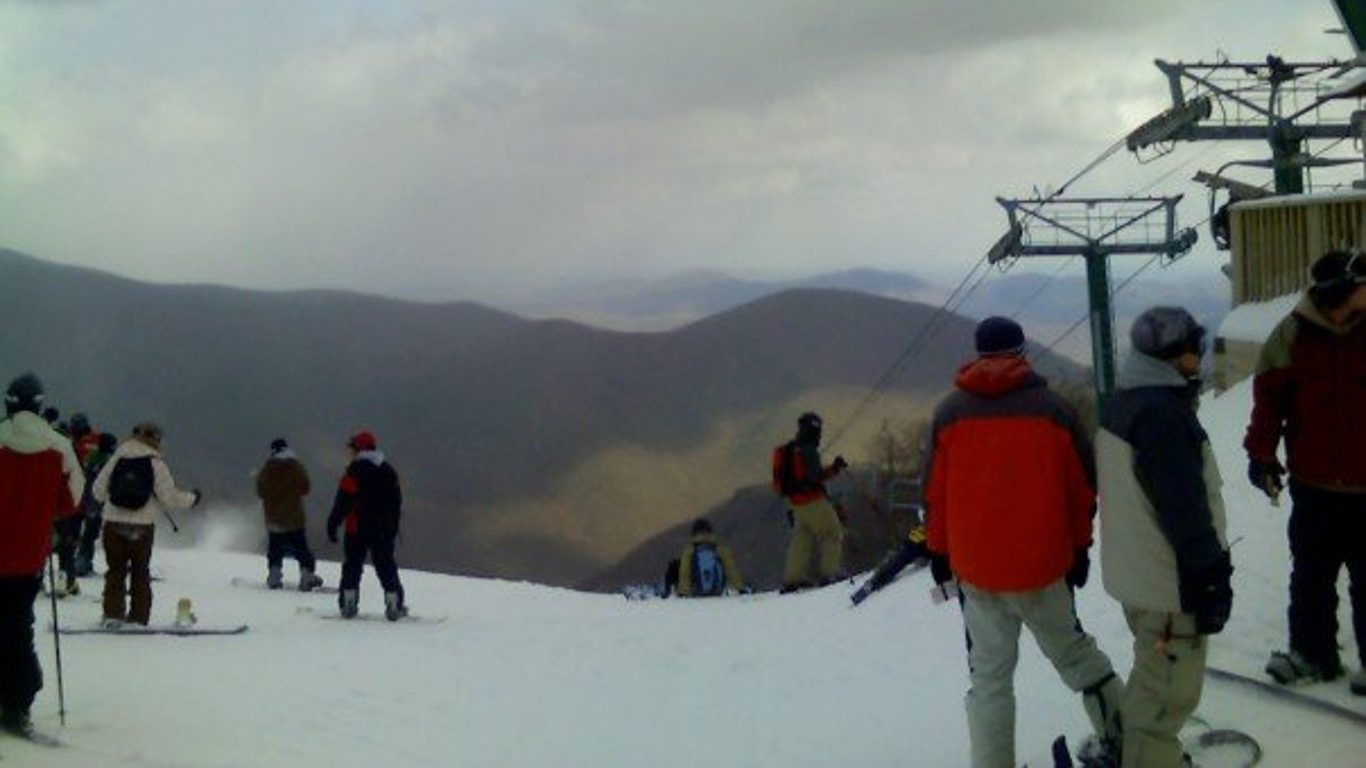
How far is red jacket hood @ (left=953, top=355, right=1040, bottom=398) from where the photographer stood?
203 inches

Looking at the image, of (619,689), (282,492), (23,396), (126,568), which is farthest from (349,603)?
(23,396)

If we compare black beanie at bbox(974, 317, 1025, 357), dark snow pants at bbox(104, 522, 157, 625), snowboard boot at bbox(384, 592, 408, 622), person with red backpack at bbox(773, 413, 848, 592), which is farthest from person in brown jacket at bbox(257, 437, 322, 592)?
black beanie at bbox(974, 317, 1025, 357)

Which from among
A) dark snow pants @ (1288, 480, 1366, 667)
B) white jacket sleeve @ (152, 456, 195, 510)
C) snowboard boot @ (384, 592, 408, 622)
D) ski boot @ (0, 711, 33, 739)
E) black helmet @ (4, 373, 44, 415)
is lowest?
snowboard boot @ (384, 592, 408, 622)

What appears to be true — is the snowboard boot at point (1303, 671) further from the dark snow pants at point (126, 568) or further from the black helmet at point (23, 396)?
the dark snow pants at point (126, 568)

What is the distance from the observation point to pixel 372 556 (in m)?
13.2

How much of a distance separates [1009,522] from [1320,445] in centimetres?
188

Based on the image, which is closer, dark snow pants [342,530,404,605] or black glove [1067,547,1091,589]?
black glove [1067,547,1091,589]

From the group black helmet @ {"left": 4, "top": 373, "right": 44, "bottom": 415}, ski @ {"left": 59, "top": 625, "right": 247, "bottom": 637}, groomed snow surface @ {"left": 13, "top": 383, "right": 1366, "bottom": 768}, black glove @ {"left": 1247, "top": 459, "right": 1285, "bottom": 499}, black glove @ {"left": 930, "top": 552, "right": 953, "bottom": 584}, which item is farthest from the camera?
ski @ {"left": 59, "top": 625, "right": 247, "bottom": 637}

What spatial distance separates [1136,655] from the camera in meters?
5.07

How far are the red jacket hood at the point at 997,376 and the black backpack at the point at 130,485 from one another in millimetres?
8349

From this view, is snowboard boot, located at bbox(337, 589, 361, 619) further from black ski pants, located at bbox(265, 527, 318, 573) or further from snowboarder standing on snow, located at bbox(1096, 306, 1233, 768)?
snowboarder standing on snow, located at bbox(1096, 306, 1233, 768)

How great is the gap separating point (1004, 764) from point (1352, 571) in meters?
1.96

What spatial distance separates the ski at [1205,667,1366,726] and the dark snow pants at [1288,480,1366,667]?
0.74 feet

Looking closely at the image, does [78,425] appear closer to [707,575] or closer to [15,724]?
[707,575]
